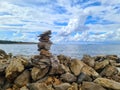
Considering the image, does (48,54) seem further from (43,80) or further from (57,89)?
(57,89)

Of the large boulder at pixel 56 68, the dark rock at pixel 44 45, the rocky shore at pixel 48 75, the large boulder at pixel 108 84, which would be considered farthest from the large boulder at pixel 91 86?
the dark rock at pixel 44 45

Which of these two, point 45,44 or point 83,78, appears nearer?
point 83,78

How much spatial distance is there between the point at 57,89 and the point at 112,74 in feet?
18.7

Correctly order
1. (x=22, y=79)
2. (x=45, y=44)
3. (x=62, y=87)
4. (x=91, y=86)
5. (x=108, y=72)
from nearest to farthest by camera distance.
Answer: (x=91, y=86) → (x=62, y=87) → (x=22, y=79) → (x=45, y=44) → (x=108, y=72)

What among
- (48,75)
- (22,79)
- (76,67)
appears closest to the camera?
(22,79)

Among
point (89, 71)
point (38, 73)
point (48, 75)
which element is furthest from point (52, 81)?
point (89, 71)

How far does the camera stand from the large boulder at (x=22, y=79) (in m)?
18.9

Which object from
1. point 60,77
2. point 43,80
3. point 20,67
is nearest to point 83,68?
point 60,77

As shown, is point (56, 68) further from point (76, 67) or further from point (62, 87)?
point (62, 87)

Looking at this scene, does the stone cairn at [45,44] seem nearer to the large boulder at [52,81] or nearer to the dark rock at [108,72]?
the large boulder at [52,81]

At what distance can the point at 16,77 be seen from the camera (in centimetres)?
1931

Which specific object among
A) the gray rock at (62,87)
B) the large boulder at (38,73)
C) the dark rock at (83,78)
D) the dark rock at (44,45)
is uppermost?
the dark rock at (44,45)

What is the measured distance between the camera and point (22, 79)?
1916 cm

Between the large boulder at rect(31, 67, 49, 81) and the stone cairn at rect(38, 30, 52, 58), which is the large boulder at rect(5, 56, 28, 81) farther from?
the stone cairn at rect(38, 30, 52, 58)
